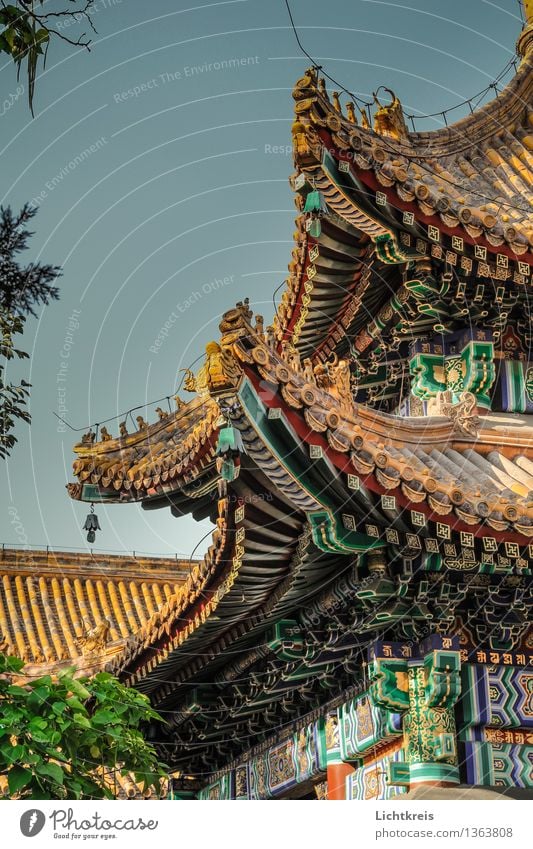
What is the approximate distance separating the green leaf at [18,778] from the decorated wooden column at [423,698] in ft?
9.82

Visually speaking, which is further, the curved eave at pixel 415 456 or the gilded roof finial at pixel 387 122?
the gilded roof finial at pixel 387 122

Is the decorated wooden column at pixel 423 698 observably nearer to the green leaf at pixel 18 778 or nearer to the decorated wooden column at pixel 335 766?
the decorated wooden column at pixel 335 766

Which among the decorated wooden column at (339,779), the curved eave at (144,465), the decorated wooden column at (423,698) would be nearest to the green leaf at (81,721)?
the decorated wooden column at (423,698)

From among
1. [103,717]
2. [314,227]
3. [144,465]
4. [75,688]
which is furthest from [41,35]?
[144,465]

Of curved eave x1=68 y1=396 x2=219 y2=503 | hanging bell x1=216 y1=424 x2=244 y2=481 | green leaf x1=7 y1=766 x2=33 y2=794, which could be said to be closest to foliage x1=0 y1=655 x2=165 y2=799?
green leaf x1=7 y1=766 x2=33 y2=794

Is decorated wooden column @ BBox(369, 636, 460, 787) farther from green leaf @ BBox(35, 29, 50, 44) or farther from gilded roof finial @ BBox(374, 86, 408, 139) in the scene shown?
green leaf @ BBox(35, 29, 50, 44)

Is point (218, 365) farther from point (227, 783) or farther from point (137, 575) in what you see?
point (137, 575)

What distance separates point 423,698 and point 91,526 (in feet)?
15.1

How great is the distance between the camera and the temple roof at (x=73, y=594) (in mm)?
17812

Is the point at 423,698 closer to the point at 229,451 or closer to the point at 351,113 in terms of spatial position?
the point at 229,451

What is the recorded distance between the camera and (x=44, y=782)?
666 cm

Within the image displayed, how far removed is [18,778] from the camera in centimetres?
655

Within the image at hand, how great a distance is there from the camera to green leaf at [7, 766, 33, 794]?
649 centimetres

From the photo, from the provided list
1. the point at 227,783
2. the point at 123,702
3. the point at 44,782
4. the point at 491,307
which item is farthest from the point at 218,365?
the point at 227,783
